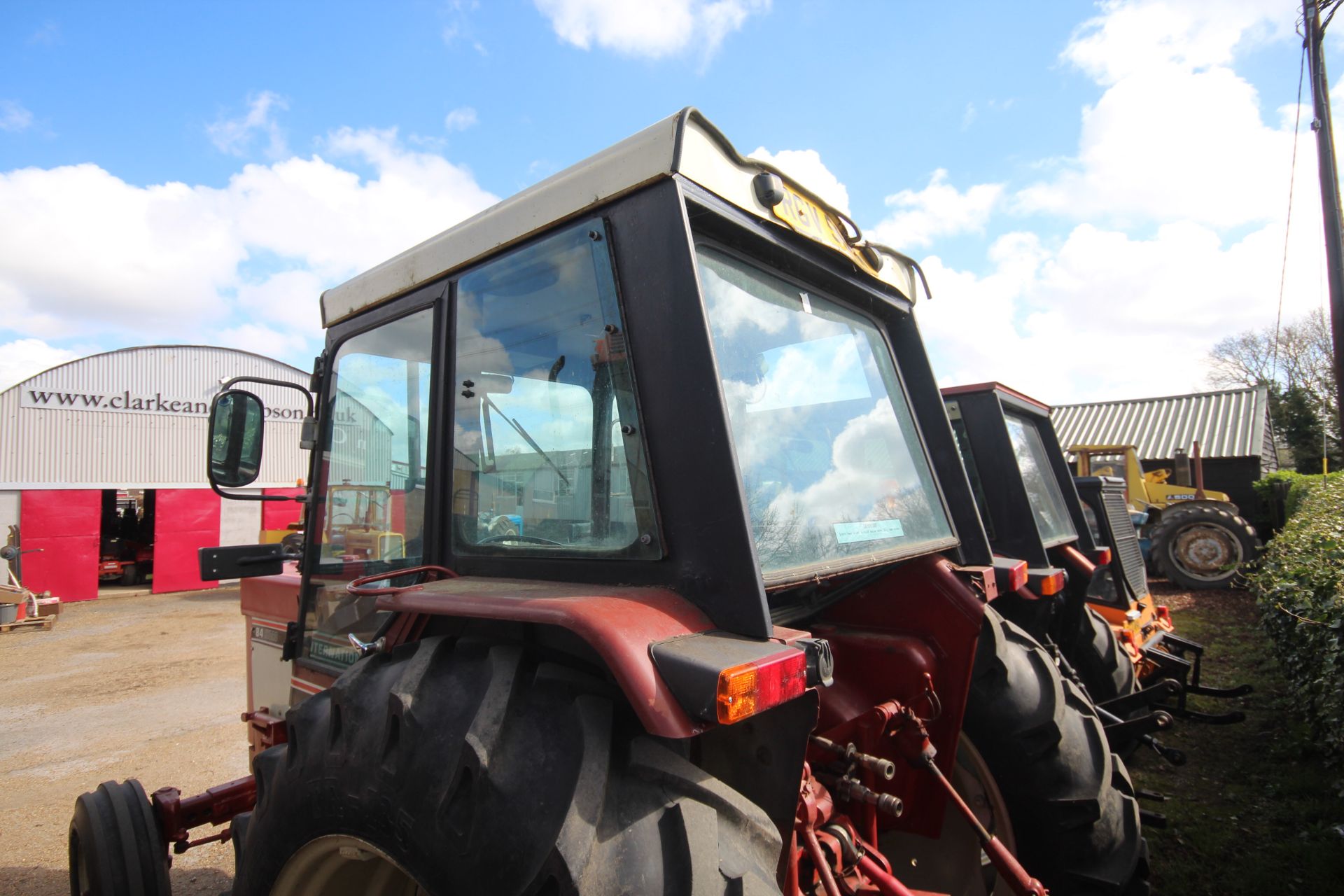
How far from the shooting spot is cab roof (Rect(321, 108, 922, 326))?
5.08ft

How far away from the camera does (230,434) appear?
8.18ft

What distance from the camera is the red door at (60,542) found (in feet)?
48.8

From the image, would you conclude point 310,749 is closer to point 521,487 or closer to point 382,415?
point 521,487

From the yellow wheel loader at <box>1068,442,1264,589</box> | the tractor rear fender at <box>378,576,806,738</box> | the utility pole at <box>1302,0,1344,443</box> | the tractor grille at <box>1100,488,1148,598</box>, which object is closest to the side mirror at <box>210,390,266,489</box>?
the tractor rear fender at <box>378,576,806,738</box>

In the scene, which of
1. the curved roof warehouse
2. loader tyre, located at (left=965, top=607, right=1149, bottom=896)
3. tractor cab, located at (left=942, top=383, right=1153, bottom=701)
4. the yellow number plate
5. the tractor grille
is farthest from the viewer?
the curved roof warehouse

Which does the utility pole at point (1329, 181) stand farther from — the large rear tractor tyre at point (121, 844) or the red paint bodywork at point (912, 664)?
the large rear tractor tyre at point (121, 844)

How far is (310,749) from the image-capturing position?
1.66m

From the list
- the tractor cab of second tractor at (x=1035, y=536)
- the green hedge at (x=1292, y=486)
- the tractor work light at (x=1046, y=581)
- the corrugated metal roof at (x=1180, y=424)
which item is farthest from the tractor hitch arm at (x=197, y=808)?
the corrugated metal roof at (x=1180, y=424)

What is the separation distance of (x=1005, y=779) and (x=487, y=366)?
2051 millimetres

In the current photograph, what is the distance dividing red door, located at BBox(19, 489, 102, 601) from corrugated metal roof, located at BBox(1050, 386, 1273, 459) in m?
24.0

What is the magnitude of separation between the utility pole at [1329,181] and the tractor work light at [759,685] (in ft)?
30.8

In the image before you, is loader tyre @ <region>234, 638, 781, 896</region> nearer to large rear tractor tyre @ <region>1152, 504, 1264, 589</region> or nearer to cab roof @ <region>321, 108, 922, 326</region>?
cab roof @ <region>321, 108, 922, 326</region>

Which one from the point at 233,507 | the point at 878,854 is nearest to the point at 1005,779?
the point at 878,854

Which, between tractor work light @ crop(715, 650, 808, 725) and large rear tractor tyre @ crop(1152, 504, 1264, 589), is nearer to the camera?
tractor work light @ crop(715, 650, 808, 725)
